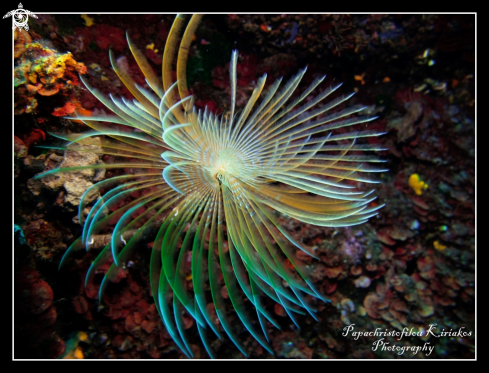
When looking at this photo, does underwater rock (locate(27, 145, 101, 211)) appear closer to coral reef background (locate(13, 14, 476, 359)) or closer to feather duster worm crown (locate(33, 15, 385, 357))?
coral reef background (locate(13, 14, 476, 359))

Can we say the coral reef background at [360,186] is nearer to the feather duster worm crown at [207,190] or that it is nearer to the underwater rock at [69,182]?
the underwater rock at [69,182]

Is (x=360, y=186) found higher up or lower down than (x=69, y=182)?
lower down

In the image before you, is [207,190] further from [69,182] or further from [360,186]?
[360,186]

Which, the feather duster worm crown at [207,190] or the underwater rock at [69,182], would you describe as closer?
the feather duster worm crown at [207,190]

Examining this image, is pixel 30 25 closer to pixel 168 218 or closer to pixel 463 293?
pixel 168 218

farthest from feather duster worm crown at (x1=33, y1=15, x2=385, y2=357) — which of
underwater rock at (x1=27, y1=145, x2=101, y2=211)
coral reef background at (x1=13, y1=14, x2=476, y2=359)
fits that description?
coral reef background at (x1=13, y1=14, x2=476, y2=359)

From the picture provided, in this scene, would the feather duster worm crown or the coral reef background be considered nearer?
the feather duster worm crown

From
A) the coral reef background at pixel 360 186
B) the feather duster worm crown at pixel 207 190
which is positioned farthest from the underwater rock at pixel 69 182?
the feather duster worm crown at pixel 207 190

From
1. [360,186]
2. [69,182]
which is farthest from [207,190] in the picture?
[360,186]
